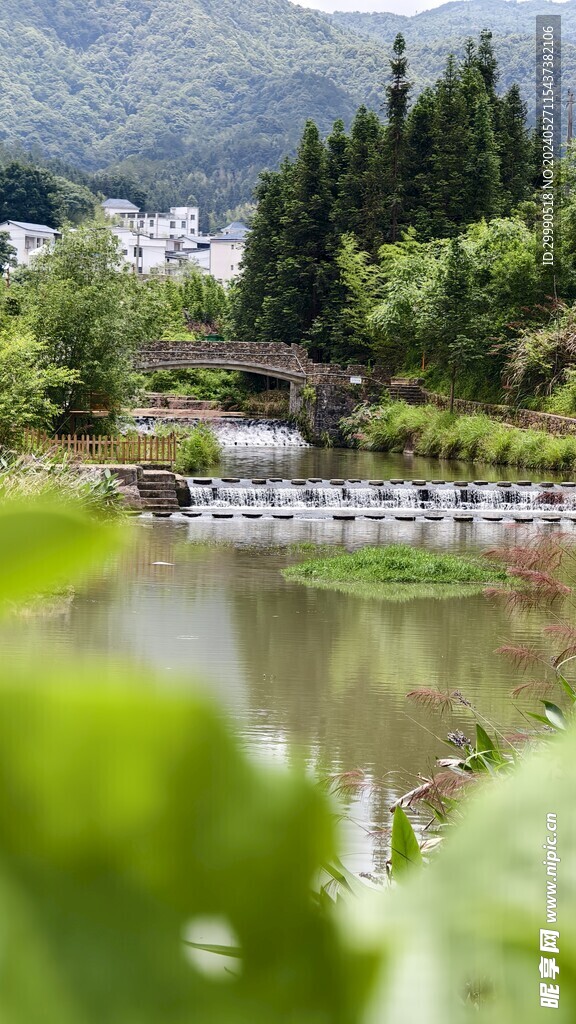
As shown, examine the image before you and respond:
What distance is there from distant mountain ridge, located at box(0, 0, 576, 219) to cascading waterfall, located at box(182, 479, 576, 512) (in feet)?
20.2

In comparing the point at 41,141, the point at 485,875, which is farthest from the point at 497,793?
the point at 41,141

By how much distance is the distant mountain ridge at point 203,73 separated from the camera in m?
19.0

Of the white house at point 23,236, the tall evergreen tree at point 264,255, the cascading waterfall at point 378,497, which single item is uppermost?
the white house at point 23,236

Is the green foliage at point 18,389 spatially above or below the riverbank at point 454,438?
above

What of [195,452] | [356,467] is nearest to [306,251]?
[356,467]

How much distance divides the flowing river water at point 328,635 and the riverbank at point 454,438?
685cm

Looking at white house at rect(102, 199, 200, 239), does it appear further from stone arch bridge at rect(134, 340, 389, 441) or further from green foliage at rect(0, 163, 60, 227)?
stone arch bridge at rect(134, 340, 389, 441)

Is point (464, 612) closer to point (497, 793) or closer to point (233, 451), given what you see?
point (497, 793)

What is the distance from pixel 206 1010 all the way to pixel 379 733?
641 cm

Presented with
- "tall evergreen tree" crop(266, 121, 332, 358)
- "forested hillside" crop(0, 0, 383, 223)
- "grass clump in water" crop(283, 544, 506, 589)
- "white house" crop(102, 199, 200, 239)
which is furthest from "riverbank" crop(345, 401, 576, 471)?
"white house" crop(102, 199, 200, 239)

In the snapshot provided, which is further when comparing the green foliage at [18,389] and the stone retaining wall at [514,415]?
the stone retaining wall at [514,415]

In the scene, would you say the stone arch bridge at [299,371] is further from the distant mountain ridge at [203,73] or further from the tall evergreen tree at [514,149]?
the tall evergreen tree at [514,149]

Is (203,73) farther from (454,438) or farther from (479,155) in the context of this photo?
(454,438)

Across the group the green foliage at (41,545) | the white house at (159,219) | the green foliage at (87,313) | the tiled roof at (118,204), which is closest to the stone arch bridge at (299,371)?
the green foliage at (87,313)
